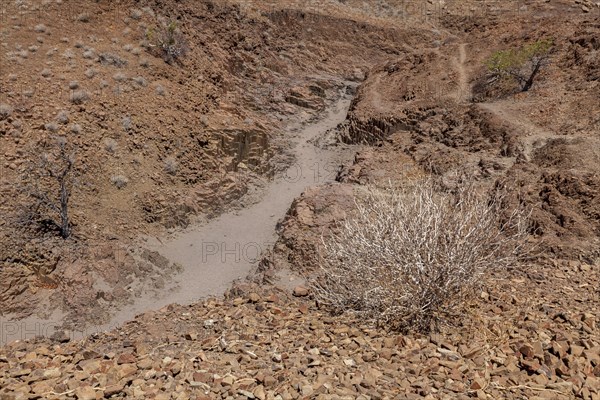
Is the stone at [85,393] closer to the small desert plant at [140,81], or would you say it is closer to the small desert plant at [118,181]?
the small desert plant at [118,181]

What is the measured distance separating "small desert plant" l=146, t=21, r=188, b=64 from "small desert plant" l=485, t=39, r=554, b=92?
1220 cm

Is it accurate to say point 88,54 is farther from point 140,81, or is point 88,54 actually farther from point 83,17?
point 83,17

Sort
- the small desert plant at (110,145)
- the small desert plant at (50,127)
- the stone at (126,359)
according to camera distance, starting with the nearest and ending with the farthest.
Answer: the stone at (126,359) → the small desert plant at (50,127) → the small desert plant at (110,145)

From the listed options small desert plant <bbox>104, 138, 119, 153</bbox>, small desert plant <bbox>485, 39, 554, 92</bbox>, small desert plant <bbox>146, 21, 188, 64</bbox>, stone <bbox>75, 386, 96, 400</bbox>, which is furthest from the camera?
small desert plant <bbox>146, 21, 188, 64</bbox>

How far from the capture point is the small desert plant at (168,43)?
1794cm

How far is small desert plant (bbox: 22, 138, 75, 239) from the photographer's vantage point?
35.7 feet

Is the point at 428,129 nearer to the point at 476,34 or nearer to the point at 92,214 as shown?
the point at 476,34

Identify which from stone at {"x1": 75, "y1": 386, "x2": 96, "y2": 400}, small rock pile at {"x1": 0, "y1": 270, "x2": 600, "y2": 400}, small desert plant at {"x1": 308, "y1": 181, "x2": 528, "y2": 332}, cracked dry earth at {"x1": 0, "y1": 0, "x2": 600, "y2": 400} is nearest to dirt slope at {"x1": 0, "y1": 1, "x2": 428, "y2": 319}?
cracked dry earth at {"x1": 0, "y1": 0, "x2": 600, "y2": 400}

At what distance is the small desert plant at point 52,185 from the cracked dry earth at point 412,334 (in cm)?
369

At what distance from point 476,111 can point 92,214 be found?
41.1 feet

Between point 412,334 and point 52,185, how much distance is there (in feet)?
33.6

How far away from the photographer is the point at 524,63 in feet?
54.7

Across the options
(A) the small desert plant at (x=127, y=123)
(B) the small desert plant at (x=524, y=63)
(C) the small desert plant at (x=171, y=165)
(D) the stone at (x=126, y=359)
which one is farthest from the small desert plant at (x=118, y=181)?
(B) the small desert plant at (x=524, y=63)

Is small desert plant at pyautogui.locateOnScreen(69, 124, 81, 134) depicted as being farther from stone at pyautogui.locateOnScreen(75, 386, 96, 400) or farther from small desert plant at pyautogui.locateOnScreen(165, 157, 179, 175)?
stone at pyautogui.locateOnScreen(75, 386, 96, 400)
